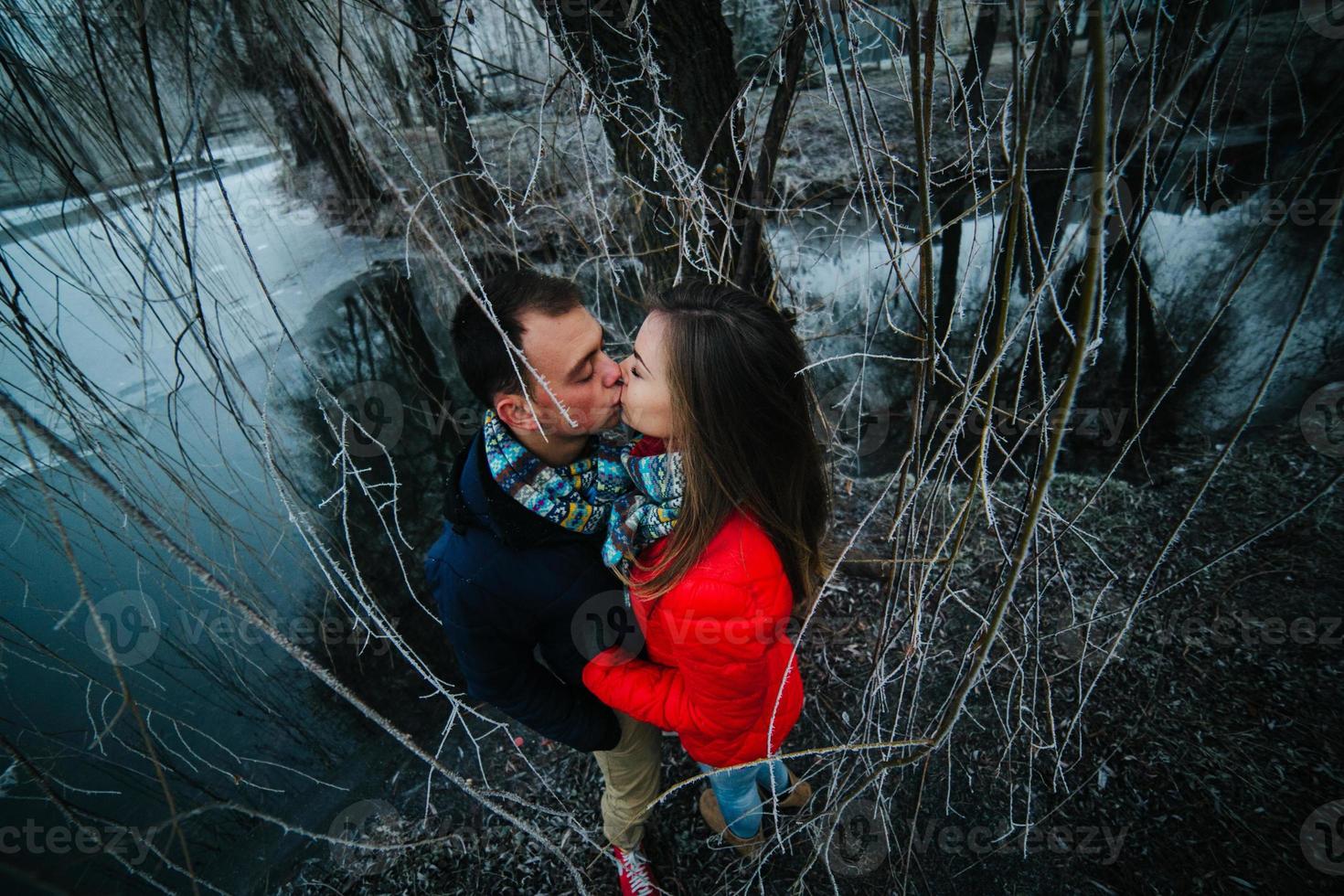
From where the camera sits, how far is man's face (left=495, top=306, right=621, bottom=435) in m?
1.34

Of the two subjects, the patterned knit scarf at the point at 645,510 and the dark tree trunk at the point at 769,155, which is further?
the dark tree trunk at the point at 769,155

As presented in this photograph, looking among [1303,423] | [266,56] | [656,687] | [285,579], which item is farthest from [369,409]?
[1303,423]

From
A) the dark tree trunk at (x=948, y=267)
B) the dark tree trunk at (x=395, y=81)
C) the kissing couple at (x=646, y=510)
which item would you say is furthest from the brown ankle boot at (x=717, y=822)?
the dark tree trunk at (x=948, y=267)

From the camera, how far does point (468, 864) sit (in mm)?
2025

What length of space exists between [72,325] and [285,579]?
4.62 feet

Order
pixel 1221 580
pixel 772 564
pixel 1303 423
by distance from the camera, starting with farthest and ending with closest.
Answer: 1. pixel 1303 423
2. pixel 1221 580
3. pixel 772 564

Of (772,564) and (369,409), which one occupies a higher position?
(772,564)

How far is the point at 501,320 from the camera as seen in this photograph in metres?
1.36

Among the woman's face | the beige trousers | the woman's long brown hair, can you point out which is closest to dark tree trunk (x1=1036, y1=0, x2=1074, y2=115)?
the woman's long brown hair

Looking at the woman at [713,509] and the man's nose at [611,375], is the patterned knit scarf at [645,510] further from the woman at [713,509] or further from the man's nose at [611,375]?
the man's nose at [611,375]

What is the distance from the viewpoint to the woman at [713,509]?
127 cm

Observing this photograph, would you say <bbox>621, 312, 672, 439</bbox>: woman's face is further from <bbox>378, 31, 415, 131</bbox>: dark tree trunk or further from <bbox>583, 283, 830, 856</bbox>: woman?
<bbox>378, 31, 415, 131</bbox>: dark tree trunk

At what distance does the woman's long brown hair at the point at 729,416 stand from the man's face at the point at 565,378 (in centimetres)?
19

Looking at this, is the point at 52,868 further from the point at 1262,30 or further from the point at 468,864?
the point at 1262,30
